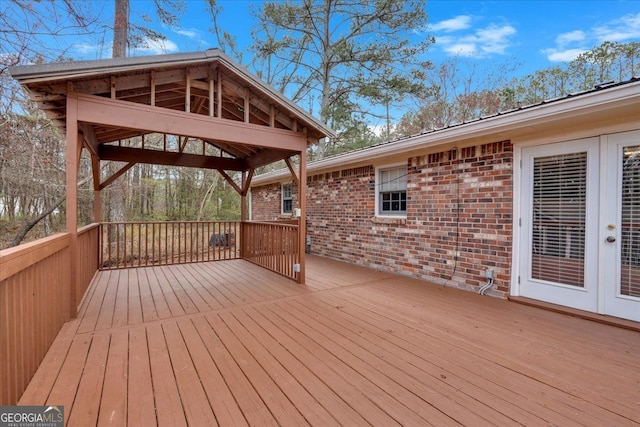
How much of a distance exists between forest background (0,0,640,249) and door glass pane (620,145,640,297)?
7271 mm

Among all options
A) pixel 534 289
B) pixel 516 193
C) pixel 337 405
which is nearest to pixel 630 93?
pixel 516 193

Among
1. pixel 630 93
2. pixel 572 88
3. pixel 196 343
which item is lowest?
pixel 196 343

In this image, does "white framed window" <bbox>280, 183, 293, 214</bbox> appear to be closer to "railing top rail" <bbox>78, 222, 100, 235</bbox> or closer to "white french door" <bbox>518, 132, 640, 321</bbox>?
"railing top rail" <bbox>78, 222, 100, 235</bbox>

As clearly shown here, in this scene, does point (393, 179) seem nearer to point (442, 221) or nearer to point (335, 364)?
point (442, 221)

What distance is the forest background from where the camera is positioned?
7199 mm

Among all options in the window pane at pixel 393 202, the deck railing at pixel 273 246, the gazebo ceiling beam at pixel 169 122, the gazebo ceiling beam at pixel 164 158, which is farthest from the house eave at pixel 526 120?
the gazebo ceiling beam at pixel 164 158

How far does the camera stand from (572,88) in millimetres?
9523

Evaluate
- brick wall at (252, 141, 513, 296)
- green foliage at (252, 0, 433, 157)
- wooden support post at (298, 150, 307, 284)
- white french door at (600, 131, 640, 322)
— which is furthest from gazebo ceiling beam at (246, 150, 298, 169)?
green foliage at (252, 0, 433, 157)

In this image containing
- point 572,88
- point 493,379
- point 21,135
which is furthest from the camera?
point 572,88

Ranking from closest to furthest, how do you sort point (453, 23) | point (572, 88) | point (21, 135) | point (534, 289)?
point (534, 289), point (21, 135), point (572, 88), point (453, 23)

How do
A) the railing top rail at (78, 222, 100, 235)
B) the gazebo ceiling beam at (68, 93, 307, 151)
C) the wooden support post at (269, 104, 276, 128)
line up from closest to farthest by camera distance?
the gazebo ceiling beam at (68, 93, 307, 151) < the railing top rail at (78, 222, 100, 235) < the wooden support post at (269, 104, 276, 128)

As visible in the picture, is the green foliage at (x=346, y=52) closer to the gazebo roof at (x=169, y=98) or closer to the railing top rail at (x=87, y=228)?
the gazebo roof at (x=169, y=98)

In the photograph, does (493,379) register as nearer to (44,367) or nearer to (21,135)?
(44,367)

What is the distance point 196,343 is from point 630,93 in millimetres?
4588
